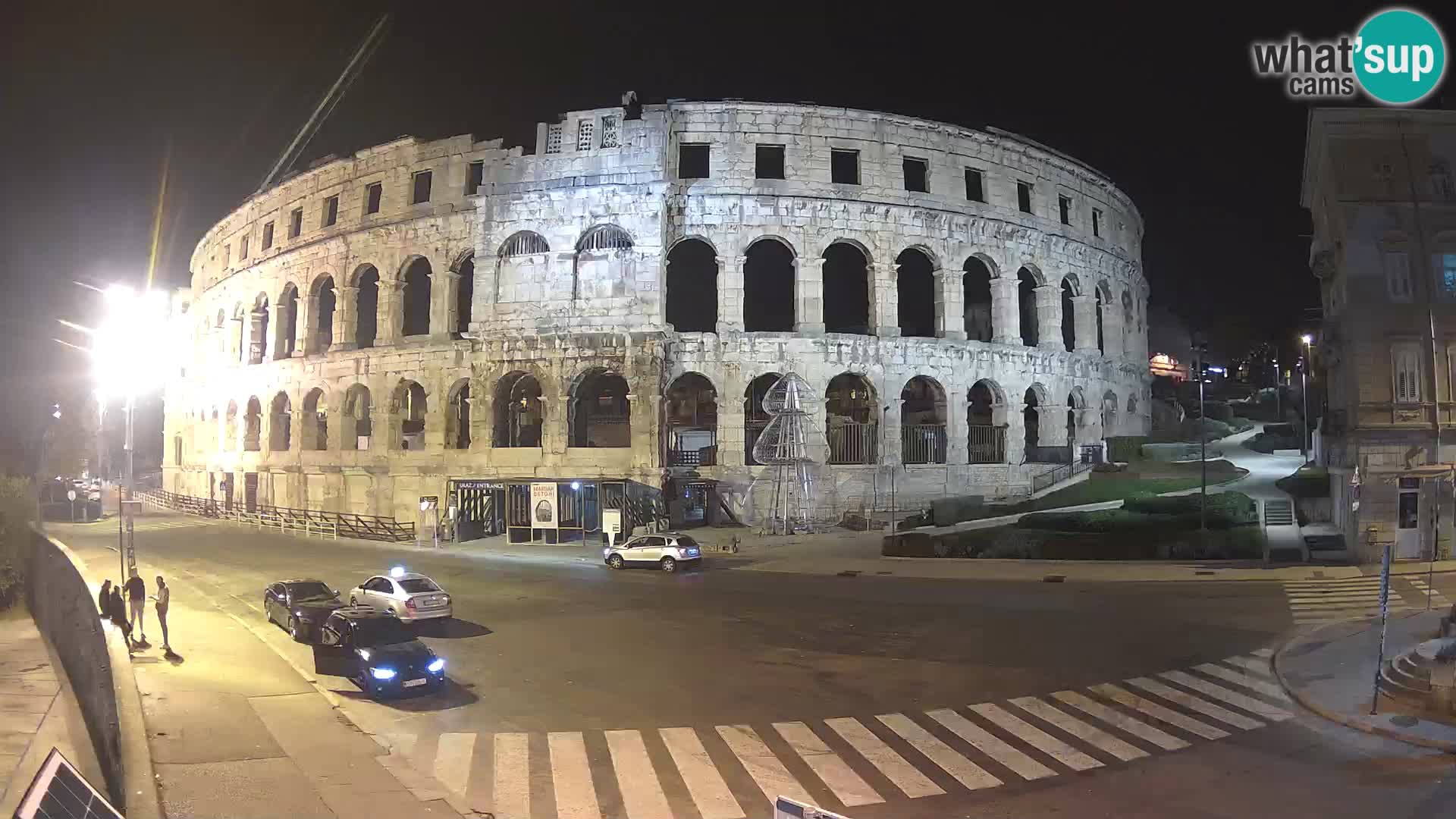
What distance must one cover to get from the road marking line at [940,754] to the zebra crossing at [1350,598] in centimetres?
1237

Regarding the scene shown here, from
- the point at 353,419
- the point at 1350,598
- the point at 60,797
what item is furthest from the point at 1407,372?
the point at 353,419

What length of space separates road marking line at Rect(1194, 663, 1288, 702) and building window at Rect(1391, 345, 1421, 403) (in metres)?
20.2

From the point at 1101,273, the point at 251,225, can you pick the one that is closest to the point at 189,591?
the point at 251,225

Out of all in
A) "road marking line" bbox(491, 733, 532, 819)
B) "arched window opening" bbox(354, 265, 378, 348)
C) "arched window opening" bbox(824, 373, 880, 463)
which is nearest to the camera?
"road marking line" bbox(491, 733, 532, 819)

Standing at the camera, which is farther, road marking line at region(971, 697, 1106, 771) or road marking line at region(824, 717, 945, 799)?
road marking line at region(971, 697, 1106, 771)

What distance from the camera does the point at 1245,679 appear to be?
1507 centimetres

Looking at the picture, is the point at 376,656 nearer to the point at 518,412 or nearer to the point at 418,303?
the point at 518,412

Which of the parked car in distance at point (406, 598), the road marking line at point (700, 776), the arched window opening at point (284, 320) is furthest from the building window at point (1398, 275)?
the arched window opening at point (284, 320)

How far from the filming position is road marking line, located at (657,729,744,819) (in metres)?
9.71

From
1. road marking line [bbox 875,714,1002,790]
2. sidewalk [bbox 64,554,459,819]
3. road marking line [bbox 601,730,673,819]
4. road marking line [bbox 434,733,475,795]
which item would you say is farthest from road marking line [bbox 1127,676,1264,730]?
sidewalk [bbox 64,554,459,819]

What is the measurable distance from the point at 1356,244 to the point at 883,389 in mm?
19451

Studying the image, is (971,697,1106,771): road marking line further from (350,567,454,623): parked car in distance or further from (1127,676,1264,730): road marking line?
(350,567,454,623): parked car in distance

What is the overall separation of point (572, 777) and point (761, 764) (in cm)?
249

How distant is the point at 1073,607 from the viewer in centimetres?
2195
